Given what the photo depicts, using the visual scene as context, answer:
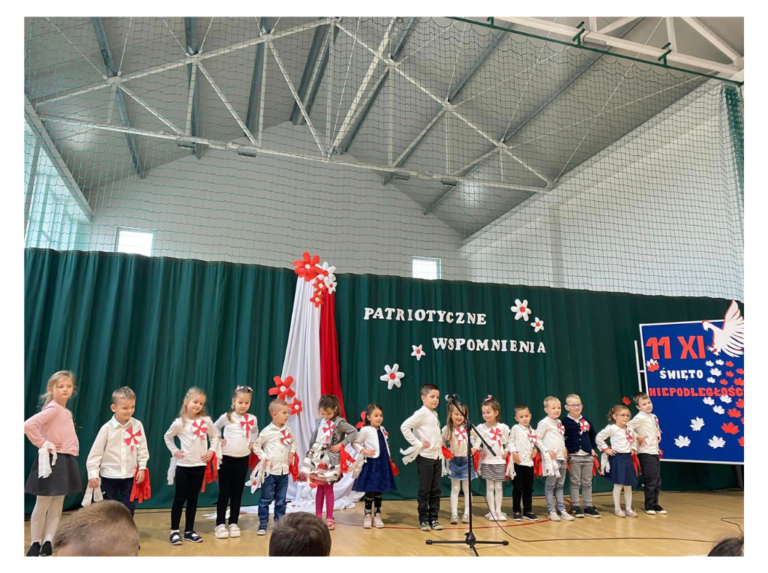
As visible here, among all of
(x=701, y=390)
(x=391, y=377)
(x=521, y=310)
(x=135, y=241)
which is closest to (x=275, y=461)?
(x=391, y=377)

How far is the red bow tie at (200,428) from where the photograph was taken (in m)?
3.67

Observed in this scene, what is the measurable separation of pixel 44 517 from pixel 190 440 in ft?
2.93

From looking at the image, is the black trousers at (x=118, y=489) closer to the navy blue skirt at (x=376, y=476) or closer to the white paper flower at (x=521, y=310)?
the navy blue skirt at (x=376, y=476)

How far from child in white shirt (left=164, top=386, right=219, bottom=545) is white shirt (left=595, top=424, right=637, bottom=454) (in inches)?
127

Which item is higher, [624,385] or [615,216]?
[615,216]

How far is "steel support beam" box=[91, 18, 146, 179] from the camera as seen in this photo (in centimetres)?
525

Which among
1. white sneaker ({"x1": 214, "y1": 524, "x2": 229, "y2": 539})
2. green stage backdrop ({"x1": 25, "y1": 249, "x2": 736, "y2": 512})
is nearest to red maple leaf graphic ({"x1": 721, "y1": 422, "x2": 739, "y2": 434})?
green stage backdrop ({"x1": 25, "y1": 249, "x2": 736, "y2": 512})

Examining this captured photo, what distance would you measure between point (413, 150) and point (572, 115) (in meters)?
2.45

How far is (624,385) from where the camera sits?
5.98 m

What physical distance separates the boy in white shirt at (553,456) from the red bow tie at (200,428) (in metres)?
2.64

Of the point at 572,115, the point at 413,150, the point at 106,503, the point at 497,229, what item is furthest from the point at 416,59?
the point at 106,503

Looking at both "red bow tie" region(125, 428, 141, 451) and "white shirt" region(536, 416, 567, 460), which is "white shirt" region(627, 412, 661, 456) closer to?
"white shirt" region(536, 416, 567, 460)

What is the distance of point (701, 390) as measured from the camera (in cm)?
534
